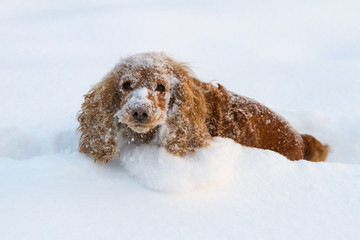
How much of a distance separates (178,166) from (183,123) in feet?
1.10

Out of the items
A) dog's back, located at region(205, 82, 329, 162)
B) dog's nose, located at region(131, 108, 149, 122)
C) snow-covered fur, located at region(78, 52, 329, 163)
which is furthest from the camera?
dog's back, located at region(205, 82, 329, 162)

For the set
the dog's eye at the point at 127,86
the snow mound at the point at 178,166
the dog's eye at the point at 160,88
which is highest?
the dog's eye at the point at 160,88

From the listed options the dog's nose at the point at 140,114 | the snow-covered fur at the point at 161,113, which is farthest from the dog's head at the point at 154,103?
the dog's nose at the point at 140,114

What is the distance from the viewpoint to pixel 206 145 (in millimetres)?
2391

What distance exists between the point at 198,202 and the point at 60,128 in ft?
5.12

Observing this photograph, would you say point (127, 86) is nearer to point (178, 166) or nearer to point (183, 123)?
point (183, 123)

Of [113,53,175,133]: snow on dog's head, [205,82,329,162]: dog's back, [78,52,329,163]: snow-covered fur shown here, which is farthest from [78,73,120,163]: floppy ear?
[205,82,329,162]: dog's back

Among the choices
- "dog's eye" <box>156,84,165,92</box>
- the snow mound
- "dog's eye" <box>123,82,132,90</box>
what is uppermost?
"dog's eye" <box>156,84,165,92</box>

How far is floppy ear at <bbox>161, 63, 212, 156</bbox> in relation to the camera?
2338 millimetres

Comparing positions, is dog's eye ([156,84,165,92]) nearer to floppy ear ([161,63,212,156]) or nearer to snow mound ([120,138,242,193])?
floppy ear ([161,63,212,156])

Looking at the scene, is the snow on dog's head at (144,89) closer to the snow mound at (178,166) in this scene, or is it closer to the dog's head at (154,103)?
the dog's head at (154,103)

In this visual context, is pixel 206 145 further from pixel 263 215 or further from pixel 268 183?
pixel 263 215

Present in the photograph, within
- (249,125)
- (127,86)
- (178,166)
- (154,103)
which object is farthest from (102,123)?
(249,125)

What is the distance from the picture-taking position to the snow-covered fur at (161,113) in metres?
2.17
